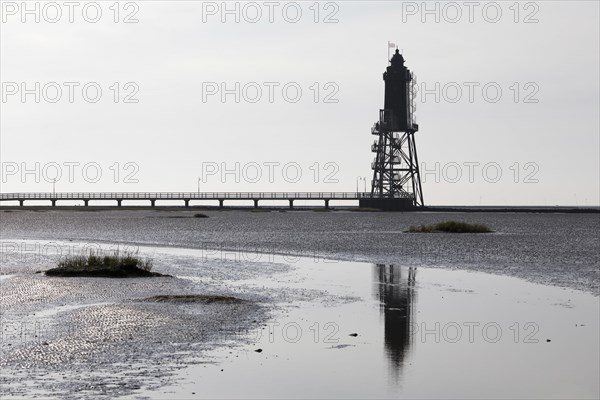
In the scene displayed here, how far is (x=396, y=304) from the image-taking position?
27828 millimetres

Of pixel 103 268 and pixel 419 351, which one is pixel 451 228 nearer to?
pixel 103 268

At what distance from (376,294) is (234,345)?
11.8m

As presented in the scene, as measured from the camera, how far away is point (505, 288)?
111 ft

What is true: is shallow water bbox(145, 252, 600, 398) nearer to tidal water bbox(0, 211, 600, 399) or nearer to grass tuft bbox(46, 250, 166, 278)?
tidal water bbox(0, 211, 600, 399)

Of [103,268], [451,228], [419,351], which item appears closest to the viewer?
[419,351]

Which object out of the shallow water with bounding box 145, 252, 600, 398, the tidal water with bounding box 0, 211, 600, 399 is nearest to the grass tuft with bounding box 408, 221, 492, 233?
the tidal water with bounding box 0, 211, 600, 399

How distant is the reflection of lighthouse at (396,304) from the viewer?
1961 centimetres

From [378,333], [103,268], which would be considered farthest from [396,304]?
[103,268]

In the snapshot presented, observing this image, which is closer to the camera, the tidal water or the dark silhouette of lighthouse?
the tidal water

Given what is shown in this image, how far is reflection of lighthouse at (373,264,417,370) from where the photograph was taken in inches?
772

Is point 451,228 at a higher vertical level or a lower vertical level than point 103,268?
higher

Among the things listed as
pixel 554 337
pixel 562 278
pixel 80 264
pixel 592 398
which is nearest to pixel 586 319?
pixel 554 337

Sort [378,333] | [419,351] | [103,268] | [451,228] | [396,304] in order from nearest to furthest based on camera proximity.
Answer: [419,351]
[378,333]
[396,304]
[103,268]
[451,228]

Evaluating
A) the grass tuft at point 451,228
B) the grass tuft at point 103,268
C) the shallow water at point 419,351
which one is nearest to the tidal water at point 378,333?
the shallow water at point 419,351
